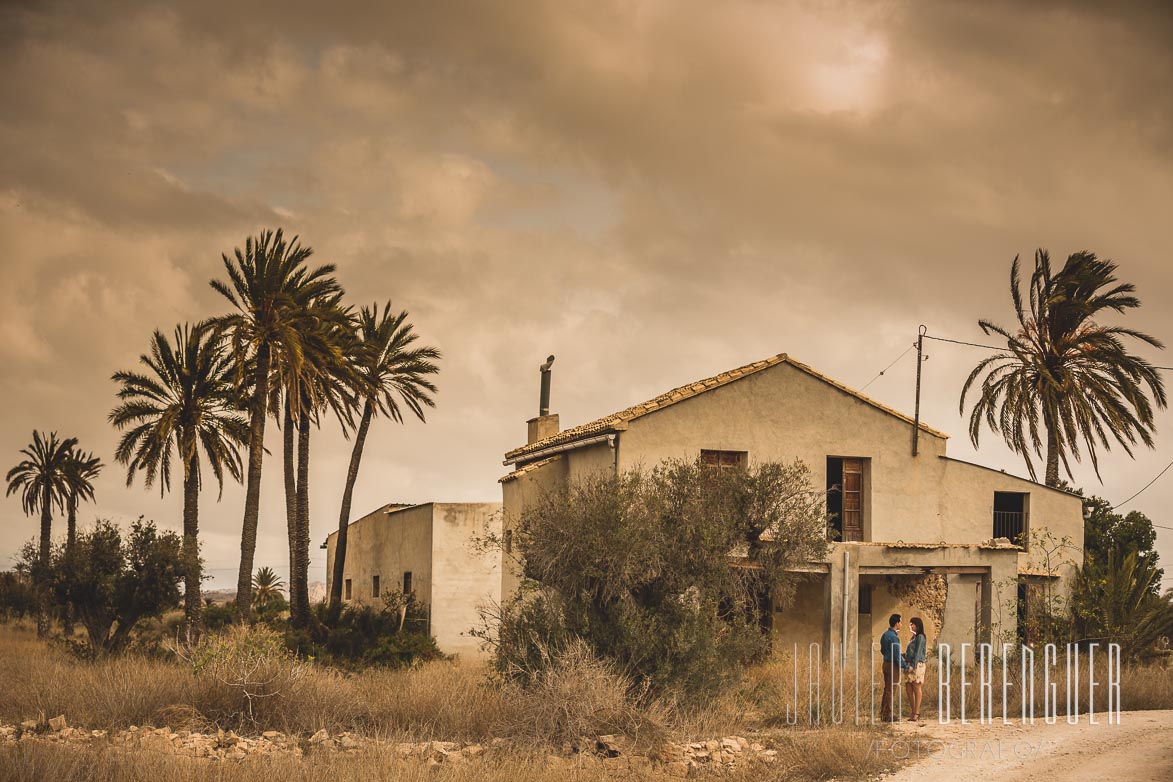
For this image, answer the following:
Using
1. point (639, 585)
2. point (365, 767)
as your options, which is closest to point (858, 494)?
point (639, 585)

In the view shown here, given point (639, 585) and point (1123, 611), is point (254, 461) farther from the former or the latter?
point (1123, 611)

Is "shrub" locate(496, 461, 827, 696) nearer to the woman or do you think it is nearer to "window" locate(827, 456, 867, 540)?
the woman

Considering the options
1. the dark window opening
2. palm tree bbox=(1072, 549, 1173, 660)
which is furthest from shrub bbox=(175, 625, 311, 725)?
the dark window opening

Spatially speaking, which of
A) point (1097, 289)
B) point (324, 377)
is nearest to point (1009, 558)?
point (1097, 289)

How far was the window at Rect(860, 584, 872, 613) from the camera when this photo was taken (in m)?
28.0

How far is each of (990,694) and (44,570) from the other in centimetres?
2312

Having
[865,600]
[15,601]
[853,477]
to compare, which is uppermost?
[853,477]

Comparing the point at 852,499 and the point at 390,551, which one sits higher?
the point at 852,499

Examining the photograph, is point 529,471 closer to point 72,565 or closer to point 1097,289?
point 72,565

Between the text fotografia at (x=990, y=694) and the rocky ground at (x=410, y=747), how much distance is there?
3110 mm

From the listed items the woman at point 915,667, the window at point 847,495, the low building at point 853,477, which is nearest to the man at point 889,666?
the woman at point 915,667

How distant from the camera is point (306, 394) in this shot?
Result: 3284 cm

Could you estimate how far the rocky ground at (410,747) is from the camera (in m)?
14.2

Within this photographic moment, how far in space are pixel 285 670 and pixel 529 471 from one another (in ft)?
35.9
